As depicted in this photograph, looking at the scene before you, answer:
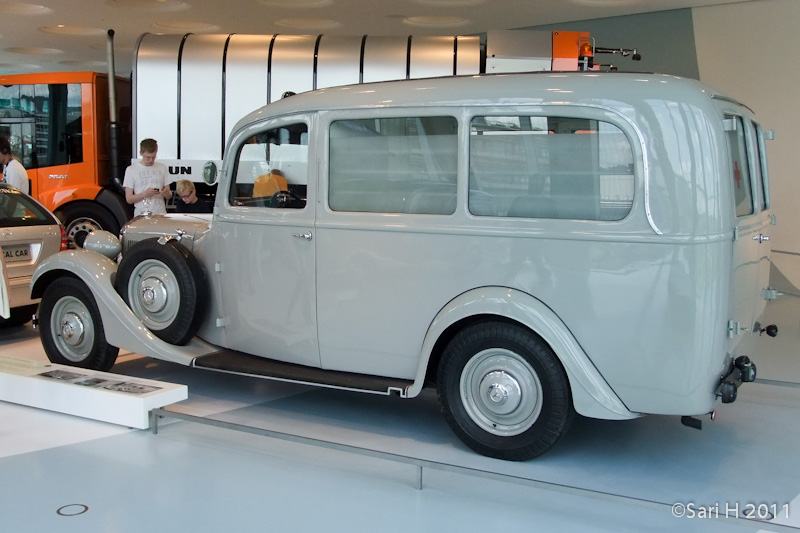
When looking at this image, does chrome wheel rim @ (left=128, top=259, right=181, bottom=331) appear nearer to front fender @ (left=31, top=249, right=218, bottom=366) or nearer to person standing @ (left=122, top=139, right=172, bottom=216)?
front fender @ (left=31, top=249, right=218, bottom=366)

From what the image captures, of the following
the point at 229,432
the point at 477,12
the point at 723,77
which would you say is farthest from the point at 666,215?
the point at 477,12

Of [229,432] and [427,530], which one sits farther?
[229,432]

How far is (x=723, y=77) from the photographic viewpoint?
11250 millimetres

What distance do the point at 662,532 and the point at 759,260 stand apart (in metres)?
1.90

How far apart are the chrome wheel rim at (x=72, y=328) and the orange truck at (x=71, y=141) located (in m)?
5.23

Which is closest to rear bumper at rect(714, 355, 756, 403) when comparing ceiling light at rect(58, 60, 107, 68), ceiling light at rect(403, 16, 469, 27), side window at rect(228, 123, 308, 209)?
side window at rect(228, 123, 308, 209)

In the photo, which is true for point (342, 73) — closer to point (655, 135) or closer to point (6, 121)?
point (6, 121)

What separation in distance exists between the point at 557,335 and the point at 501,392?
1.40 feet

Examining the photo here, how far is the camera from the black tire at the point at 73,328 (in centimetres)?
531

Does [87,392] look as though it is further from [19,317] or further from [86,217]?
[86,217]

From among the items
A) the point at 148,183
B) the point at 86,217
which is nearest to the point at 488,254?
the point at 148,183

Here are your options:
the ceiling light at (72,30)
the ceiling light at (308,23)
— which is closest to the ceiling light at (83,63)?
the ceiling light at (72,30)

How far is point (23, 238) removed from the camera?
6.73 m

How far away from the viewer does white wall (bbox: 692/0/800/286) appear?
418 inches
